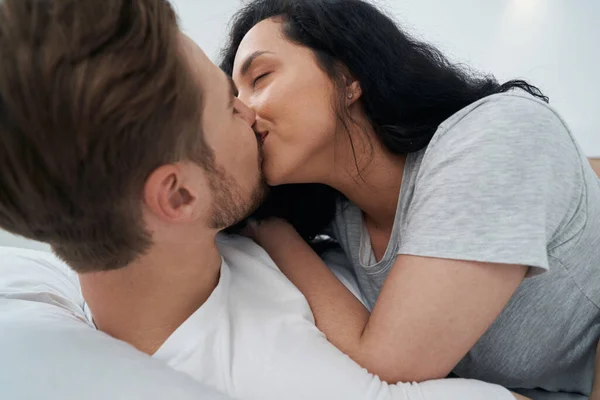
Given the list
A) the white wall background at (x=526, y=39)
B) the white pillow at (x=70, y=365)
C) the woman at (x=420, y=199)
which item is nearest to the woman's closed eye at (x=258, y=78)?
the woman at (x=420, y=199)

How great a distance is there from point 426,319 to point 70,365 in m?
0.48

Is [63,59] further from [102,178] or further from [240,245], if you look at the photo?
[240,245]

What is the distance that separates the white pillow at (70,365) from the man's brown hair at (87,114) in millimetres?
127

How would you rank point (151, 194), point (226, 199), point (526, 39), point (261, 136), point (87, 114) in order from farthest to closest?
1. point (526, 39)
2. point (261, 136)
3. point (226, 199)
4. point (151, 194)
5. point (87, 114)

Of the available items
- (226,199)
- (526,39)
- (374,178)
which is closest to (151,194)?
(226,199)

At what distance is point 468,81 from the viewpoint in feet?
3.20

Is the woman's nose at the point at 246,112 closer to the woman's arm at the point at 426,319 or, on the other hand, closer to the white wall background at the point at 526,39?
the woman's arm at the point at 426,319

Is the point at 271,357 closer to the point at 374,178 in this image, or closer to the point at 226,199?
the point at 226,199

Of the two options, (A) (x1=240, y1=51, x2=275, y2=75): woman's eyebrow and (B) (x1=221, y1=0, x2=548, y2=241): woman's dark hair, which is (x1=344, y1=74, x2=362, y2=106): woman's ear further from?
(A) (x1=240, y1=51, x2=275, y2=75): woman's eyebrow

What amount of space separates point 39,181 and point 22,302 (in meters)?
0.31

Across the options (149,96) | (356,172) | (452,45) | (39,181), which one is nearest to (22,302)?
(39,181)

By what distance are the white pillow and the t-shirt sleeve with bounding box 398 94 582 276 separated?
39cm

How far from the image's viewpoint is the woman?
69 centimetres

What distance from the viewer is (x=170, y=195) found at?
2.21 feet
